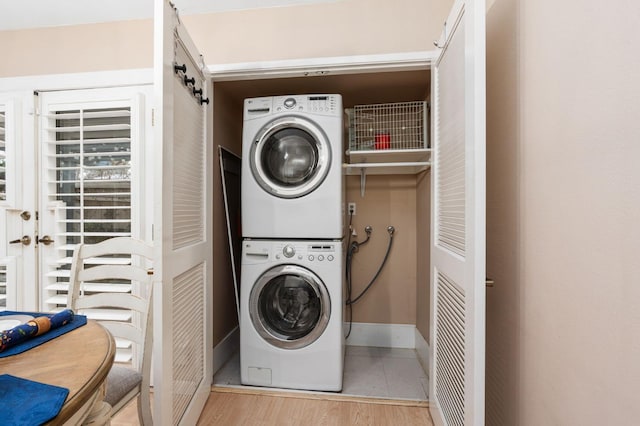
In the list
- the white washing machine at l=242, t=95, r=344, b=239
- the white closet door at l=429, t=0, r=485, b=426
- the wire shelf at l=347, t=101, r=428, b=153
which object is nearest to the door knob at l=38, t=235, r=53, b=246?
the white washing machine at l=242, t=95, r=344, b=239

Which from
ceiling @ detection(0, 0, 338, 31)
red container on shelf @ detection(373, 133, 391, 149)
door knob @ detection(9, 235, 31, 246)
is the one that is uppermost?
ceiling @ detection(0, 0, 338, 31)

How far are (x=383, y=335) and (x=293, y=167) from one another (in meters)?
1.76

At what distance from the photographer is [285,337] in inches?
75.5

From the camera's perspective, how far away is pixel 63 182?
200cm

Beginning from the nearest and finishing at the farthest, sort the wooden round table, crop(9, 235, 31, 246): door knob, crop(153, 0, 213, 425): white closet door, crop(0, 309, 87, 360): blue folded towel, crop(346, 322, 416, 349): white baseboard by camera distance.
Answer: the wooden round table, crop(0, 309, 87, 360): blue folded towel, crop(153, 0, 213, 425): white closet door, crop(9, 235, 31, 246): door knob, crop(346, 322, 416, 349): white baseboard

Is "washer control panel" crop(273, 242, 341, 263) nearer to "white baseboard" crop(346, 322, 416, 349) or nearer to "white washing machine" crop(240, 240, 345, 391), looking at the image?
"white washing machine" crop(240, 240, 345, 391)

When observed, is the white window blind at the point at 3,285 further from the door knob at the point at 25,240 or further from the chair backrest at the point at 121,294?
the chair backrest at the point at 121,294

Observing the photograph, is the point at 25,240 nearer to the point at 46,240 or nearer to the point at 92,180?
the point at 46,240

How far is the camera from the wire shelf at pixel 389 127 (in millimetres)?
2207

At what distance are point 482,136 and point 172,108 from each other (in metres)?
1.26

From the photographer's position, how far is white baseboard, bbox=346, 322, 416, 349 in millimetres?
2586

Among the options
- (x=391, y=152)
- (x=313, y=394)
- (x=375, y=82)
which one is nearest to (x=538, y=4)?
(x=391, y=152)

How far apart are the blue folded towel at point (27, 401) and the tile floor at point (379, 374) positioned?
156 centimetres

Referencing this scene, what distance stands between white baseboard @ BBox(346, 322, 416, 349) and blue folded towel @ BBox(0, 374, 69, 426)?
2.33 m
